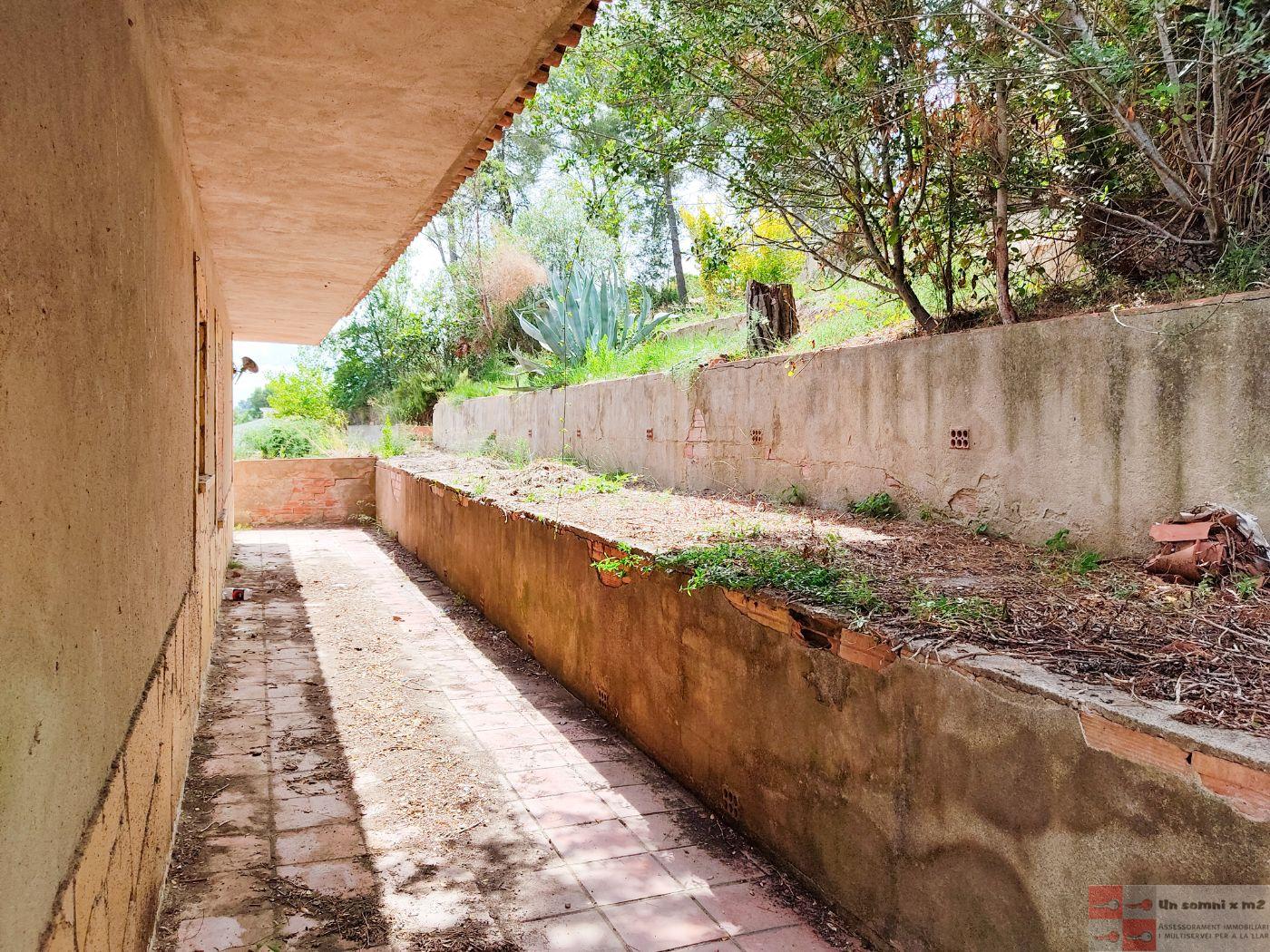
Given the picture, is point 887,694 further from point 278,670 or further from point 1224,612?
point 278,670

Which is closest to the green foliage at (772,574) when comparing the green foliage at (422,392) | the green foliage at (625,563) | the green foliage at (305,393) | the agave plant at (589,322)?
the green foliage at (625,563)

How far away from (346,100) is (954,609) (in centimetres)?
335

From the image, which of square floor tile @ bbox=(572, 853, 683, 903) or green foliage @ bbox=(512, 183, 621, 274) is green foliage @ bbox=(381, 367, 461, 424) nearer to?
green foliage @ bbox=(512, 183, 621, 274)

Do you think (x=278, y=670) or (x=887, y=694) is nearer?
(x=887, y=694)

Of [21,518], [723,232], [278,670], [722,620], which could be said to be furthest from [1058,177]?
[278,670]

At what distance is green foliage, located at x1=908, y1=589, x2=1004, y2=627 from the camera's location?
2.79 m

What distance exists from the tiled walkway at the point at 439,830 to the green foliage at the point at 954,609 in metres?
1.18

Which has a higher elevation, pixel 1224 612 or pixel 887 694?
pixel 1224 612

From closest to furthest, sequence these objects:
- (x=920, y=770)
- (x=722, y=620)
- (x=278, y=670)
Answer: (x=920, y=770), (x=722, y=620), (x=278, y=670)

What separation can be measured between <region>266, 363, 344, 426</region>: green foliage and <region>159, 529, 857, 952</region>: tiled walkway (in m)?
18.5

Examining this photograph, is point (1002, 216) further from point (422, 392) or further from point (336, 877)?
point (422, 392)

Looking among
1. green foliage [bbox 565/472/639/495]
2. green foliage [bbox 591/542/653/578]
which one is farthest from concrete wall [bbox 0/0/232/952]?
green foliage [bbox 565/472/639/495]

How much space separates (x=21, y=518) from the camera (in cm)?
137

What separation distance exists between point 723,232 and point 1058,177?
8.43ft
